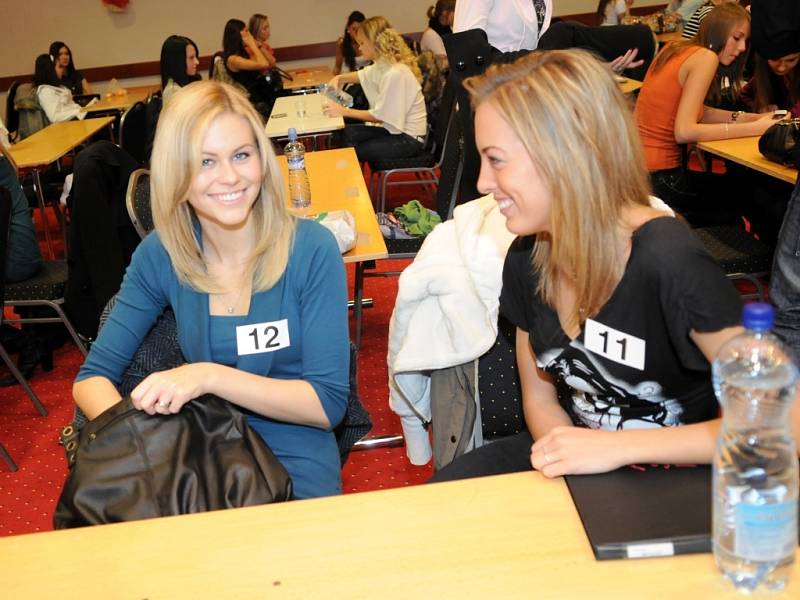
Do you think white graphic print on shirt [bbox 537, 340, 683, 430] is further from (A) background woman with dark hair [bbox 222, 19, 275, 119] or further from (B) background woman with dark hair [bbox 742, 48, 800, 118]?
(A) background woman with dark hair [bbox 222, 19, 275, 119]

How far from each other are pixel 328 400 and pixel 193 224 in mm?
515

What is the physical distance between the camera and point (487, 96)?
1394 millimetres

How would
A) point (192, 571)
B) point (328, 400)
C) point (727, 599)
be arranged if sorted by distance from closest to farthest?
point (727, 599) < point (192, 571) < point (328, 400)

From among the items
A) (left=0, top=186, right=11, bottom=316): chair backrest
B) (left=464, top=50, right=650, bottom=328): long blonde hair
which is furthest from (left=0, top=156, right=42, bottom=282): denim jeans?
(left=464, top=50, right=650, bottom=328): long blonde hair

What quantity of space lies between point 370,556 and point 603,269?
2.02 feet

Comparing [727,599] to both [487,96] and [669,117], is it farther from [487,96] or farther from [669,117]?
[669,117]

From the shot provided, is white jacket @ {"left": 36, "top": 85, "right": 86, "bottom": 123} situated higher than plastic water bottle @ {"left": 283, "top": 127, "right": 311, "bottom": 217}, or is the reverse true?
plastic water bottle @ {"left": 283, "top": 127, "right": 311, "bottom": 217}

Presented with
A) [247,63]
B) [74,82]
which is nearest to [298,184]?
[247,63]

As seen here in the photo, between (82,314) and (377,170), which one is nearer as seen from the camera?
(82,314)

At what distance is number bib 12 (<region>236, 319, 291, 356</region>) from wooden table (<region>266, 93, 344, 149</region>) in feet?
10.8

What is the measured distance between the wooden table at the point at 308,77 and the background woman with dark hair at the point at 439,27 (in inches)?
43.2

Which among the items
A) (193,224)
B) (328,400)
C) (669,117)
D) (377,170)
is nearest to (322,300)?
(328,400)

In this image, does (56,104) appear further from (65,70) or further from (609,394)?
(609,394)

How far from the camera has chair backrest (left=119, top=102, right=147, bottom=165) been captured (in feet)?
16.8
